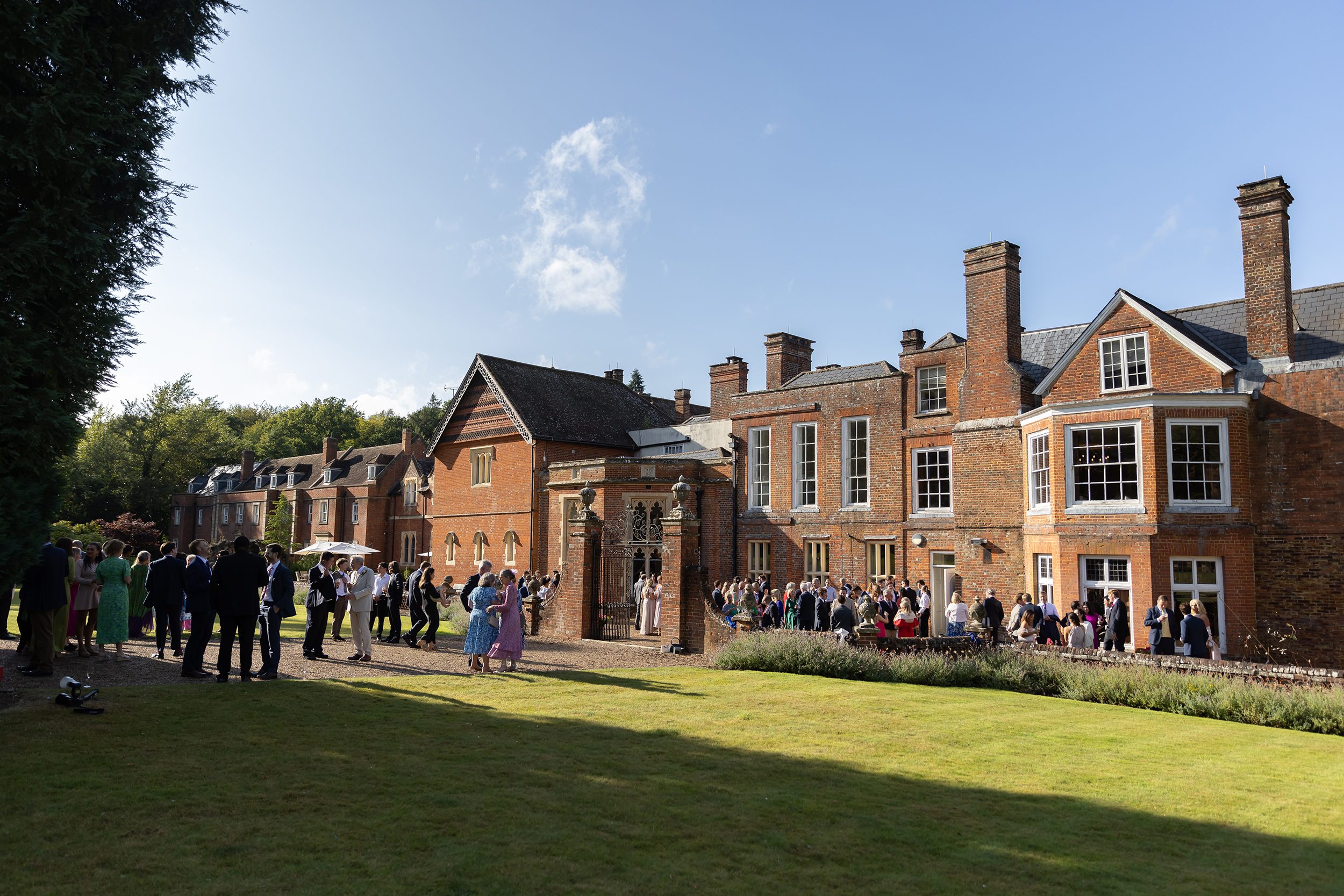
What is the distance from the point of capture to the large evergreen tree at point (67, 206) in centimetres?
748

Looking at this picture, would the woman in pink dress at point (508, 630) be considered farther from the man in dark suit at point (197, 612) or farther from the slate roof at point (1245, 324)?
the slate roof at point (1245, 324)

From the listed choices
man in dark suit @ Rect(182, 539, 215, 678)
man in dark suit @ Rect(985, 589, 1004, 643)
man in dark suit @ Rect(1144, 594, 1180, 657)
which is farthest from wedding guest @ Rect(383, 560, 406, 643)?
man in dark suit @ Rect(1144, 594, 1180, 657)

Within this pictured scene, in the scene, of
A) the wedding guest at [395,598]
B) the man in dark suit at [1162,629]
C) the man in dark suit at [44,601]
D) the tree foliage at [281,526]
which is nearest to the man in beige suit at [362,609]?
the wedding guest at [395,598]

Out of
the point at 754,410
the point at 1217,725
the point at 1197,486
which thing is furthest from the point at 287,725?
the point at 754,410

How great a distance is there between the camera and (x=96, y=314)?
27.5 feet

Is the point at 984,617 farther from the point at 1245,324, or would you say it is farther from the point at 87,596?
the point at 87,596

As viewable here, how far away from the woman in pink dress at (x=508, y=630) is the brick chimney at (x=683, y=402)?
2900 cm

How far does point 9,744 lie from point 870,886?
24.4 feet

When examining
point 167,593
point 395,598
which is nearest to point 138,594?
point 167,593

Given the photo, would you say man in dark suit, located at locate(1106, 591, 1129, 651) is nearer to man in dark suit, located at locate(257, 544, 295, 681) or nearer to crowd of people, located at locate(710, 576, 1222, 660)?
crowd of people, located at locate(710, 576, 1222, 660)

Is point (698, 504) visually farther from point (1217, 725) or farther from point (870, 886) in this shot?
point (870, 886)

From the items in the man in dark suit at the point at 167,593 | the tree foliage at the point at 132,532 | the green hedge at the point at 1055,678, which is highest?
the tree foliage at the point at 132,532

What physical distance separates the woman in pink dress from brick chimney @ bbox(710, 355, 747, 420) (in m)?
18.4

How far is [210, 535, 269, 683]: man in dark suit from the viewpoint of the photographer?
36.9 feet
